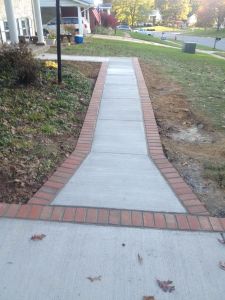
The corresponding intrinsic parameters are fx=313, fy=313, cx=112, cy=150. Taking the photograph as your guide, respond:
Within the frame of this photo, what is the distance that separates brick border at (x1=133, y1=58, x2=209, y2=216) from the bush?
2.42 metres

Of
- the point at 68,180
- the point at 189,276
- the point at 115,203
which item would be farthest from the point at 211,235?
the point at 68,180

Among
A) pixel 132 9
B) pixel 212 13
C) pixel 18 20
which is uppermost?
pixel 18 20

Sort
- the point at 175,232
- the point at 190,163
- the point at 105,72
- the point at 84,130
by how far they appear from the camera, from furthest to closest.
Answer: the point at 105,72 → the point at 84,130 → the point at 190,163 → the point at 175,232

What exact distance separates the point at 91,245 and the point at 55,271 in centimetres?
37

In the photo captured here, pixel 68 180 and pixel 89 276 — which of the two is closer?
pixel 89 276

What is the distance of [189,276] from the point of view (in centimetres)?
231

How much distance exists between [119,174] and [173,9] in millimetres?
79845

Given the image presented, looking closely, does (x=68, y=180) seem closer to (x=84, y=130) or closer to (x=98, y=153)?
(x=98, y=153)

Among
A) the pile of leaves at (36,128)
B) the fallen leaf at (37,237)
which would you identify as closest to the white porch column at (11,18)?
the pile of leaves at (36,128)

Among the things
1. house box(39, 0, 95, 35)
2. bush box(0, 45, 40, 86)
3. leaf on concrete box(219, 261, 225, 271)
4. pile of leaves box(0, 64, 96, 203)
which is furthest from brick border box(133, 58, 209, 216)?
house box(39, 0, 95, 35)

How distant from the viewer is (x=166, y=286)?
2.21 m

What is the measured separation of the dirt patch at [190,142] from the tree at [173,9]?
74.1 meters

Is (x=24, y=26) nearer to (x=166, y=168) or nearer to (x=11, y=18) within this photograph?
(x=11, y=18)

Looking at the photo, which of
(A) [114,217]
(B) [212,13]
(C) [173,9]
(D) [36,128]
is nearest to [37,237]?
(A) [114,217]
